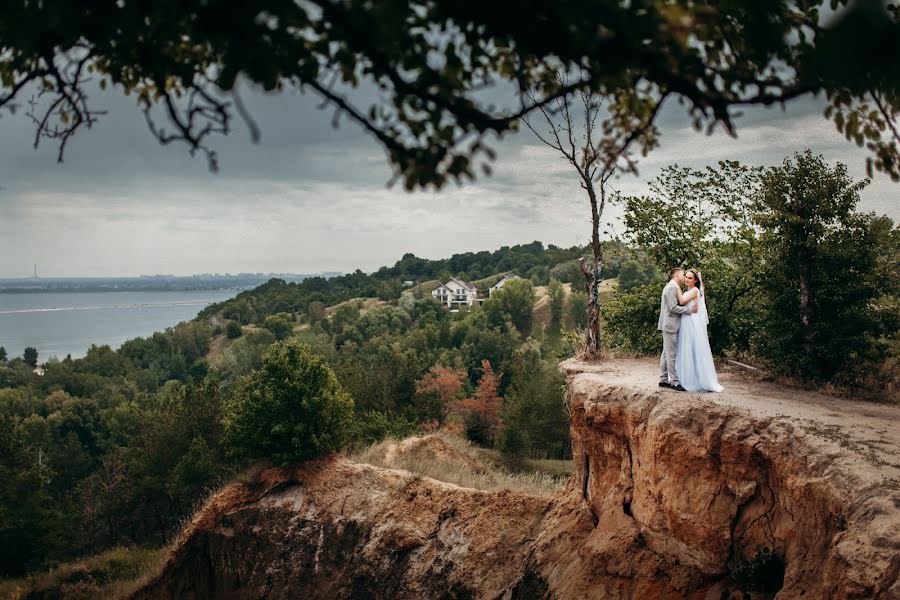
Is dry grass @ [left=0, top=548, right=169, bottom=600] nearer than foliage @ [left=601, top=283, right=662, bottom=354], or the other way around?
foliage @ [left=601, top=283, right=662, bottom=354]

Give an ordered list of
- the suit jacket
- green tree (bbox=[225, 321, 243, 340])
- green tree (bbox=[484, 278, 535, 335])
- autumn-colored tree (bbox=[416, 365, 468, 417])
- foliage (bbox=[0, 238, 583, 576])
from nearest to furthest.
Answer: the suit jacket → foliage (bbox=[0, 238, 583, 576]) → autumn-colored tree (bbox=[416, 365, 468, 417]) → green tree (bbox=[484, 278, 535, 335]) → green tree (bbox=[225, 321, 243, 340])

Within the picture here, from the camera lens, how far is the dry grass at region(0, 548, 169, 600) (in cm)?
2180

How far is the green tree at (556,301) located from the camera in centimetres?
10019

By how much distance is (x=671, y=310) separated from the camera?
36.7 feet

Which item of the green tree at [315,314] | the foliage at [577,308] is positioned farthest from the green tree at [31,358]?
the foliage at [577,308]

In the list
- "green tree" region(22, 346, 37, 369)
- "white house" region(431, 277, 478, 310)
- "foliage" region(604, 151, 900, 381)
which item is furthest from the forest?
"white house" region(431, 277, 478, 310)

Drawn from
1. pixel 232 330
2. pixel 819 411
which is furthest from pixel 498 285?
pixel 819 411

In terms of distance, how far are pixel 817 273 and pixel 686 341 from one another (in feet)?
12.2

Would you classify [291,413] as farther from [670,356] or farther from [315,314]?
[315,314]

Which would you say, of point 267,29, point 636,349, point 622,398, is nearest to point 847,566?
point 622,398

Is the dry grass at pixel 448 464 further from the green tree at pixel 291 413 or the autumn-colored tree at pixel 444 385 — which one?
the autumn-colored tree at pixel 444 385

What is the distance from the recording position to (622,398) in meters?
11.1

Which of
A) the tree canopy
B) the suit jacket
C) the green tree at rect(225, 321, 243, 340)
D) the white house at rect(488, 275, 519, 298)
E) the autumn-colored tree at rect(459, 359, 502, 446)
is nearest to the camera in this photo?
the tree canopy

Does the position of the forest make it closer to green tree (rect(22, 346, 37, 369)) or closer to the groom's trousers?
the groom's trousers
